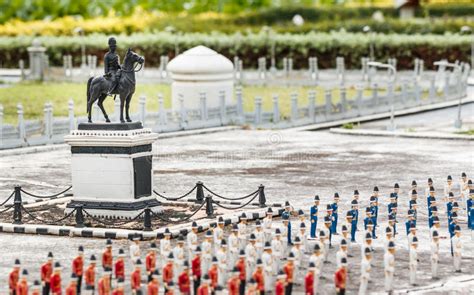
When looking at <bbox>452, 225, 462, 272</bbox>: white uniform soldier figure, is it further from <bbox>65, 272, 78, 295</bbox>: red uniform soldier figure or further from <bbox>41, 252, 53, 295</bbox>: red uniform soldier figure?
<bbox>41, 252, 53, 295</bbox>: red uniform soldier figure

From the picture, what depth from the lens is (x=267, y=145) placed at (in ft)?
146

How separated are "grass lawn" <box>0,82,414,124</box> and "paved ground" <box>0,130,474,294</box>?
8.59 m

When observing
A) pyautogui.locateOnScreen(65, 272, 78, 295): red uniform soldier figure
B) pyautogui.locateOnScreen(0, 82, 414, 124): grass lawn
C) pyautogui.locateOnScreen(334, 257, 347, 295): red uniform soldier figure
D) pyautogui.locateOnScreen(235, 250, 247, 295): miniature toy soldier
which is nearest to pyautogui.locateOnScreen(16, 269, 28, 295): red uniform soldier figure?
pyautogui.locateOnScreen(65, 272, 78, 295): red uniform soldier figure

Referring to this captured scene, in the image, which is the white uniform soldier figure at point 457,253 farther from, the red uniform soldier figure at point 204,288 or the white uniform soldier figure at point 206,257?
the red uniform soldier figure at point 204,288

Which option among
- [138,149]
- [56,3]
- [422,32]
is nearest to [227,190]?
[138,149]

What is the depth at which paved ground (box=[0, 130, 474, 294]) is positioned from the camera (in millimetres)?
26188

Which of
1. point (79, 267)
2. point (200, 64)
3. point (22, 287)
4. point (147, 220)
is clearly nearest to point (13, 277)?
point (22, 287)

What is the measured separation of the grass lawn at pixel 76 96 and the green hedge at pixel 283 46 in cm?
1005

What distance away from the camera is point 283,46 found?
80.1 meters

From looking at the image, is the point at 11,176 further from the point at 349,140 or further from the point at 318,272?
the point at 318,272

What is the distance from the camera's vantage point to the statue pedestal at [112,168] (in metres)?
28.0

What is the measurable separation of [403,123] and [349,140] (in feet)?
22.4

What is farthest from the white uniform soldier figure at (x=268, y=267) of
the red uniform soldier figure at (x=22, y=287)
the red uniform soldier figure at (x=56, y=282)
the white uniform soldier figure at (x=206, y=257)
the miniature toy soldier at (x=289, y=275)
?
the red uniform soldier figure at (x=22, y=287)

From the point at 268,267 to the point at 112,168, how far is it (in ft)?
25.0
